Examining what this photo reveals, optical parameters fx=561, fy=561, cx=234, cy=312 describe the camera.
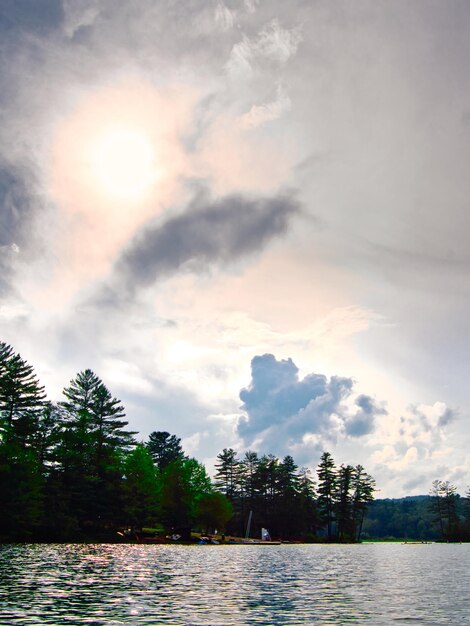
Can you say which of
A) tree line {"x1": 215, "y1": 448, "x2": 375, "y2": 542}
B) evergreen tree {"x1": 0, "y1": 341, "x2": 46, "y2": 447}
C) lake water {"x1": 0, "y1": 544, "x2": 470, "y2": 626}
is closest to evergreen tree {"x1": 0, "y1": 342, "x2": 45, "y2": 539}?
evergreen tree {"x1": 0, "y1": 341, "x2": 46, "y2": 447}

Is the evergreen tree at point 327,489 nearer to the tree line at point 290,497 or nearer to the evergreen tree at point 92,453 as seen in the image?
the tree line at point 290,497

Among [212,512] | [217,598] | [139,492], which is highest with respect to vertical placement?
[139,492]

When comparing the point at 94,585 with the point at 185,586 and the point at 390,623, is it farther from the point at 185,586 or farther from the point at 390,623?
the point at 390,623

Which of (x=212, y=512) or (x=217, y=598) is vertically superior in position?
(x=212, y=512)

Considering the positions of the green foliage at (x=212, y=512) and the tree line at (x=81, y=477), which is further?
the green foliage at (x=212, y=512)

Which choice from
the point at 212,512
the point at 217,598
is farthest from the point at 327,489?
the point at 217,598

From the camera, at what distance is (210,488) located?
126 metres

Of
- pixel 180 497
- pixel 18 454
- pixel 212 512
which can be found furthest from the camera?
pixel 180 497

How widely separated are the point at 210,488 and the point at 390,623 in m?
114

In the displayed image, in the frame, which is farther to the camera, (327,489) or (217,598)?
(327,489)

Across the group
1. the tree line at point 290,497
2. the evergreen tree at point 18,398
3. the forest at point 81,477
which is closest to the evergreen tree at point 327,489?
the tree line at point 290,497

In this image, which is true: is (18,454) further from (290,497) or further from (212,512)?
(290,497)

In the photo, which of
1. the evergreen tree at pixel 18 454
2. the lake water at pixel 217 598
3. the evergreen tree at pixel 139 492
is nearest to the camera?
the lake water at pixel 217 598

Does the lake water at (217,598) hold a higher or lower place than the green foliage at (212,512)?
lower
